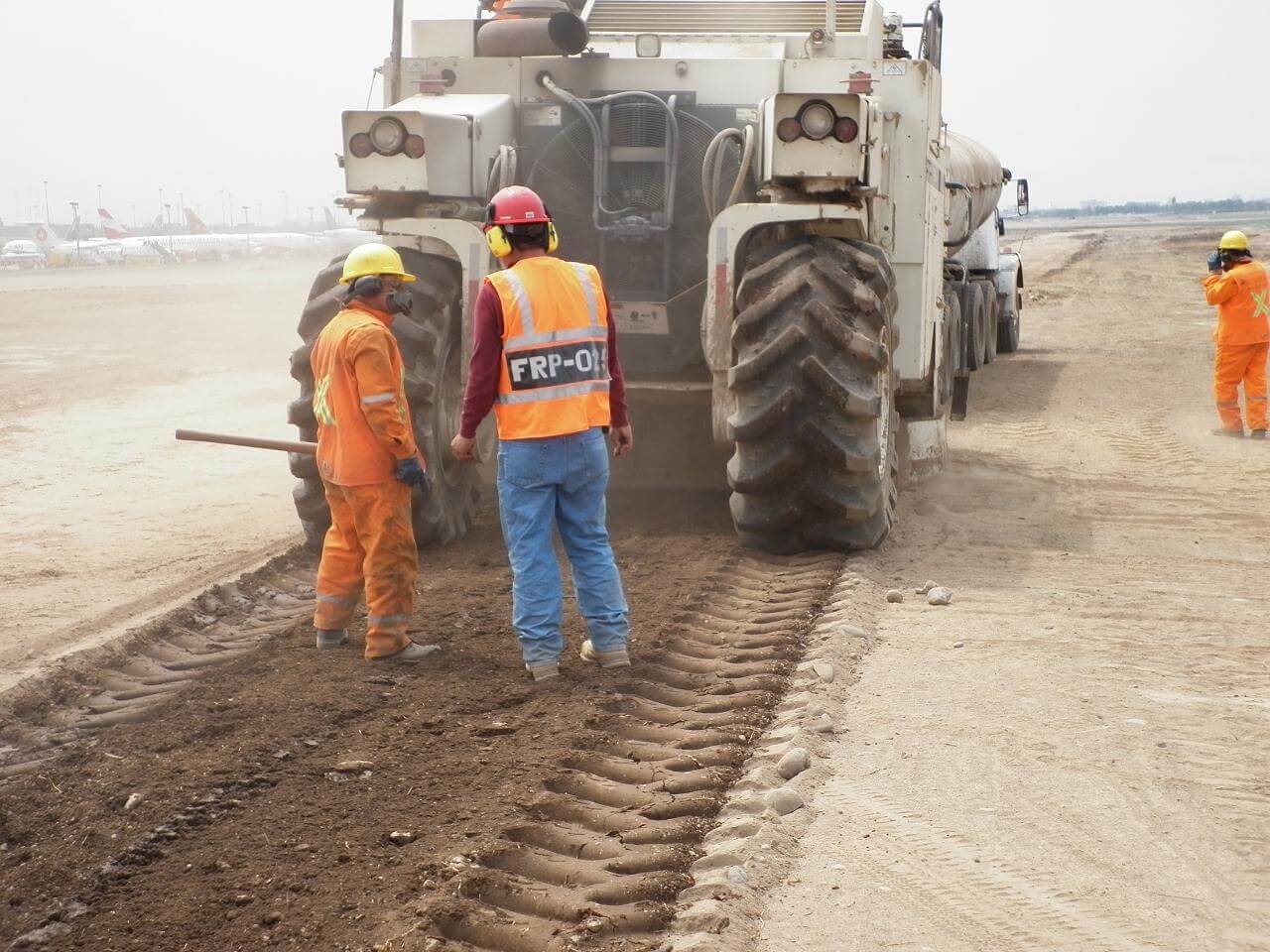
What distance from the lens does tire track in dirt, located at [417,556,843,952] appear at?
12.7 feet

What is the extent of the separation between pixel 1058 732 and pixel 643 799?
4.76 feet

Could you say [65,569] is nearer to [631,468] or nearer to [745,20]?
[631,468]

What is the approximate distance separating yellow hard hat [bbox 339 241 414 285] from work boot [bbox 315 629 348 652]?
4.48ft

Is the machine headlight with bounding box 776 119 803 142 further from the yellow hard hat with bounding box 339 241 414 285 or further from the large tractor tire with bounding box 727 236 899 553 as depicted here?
the yellow hard hat with bounding box 339 241 414 285

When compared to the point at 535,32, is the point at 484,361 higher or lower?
lower

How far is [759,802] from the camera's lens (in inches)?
178

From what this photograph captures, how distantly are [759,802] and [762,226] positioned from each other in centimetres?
382

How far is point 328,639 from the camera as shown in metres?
6.32

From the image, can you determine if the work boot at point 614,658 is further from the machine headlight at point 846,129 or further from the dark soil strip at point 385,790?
the machine headlight at point 846,129

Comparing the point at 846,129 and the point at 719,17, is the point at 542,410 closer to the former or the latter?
the point at 846,129

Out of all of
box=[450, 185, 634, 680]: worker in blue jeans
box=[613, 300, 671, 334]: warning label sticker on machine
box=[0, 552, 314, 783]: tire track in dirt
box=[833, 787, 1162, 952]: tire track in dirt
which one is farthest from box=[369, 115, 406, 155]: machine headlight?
box=[833, 787, 1162, 952]: tire track in dirt

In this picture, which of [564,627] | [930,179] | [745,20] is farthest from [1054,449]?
[564,627]

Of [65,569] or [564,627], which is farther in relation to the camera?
[65,569]

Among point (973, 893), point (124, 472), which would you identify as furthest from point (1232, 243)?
point (973, 893)
